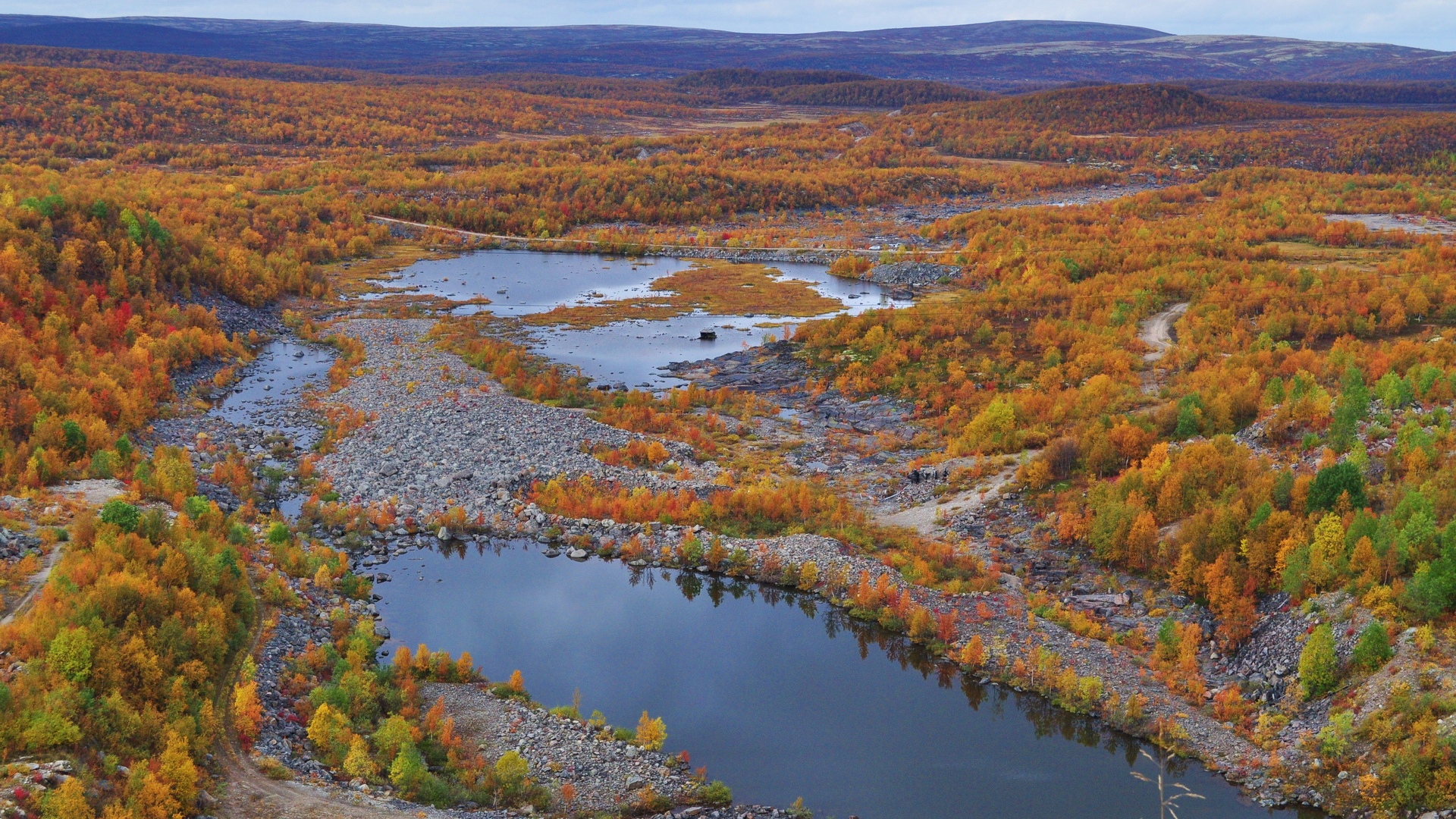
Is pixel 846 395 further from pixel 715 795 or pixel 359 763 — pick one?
pixel 359 763

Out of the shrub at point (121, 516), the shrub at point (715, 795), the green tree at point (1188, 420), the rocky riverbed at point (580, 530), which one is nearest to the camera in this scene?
the shrub at point (715, 795)

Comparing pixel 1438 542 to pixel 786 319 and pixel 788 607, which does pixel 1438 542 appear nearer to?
pixel 788 607

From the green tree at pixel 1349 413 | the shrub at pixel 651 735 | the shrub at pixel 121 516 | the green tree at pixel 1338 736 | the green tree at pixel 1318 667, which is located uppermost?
the green tree at pixel 1349 413

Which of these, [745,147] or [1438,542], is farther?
[745,147]

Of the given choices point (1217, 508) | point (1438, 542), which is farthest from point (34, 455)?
point (1438, 542)

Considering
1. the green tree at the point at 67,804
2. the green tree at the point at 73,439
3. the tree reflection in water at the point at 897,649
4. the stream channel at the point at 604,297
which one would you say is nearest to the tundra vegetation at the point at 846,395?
the green tree at the point at 67,804

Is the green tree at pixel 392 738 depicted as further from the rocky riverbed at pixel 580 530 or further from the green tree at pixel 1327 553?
the green tree at pixel 1327 553

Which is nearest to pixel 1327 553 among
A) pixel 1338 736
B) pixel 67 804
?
pixel 1338 736
